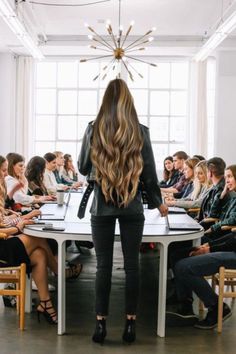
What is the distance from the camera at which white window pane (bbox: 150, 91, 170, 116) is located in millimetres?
10688

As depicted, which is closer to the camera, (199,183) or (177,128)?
(199,183)

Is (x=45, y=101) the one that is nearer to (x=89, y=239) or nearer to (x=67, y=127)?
(x=67, y=127)

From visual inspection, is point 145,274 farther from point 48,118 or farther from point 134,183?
point 48,118

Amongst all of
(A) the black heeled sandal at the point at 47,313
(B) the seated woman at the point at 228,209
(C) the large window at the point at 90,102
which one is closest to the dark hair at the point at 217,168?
(B) the seated woman at the point at 228,209

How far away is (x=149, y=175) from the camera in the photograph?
282cm


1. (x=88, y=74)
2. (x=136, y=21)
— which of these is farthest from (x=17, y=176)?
(x=88, y=74)

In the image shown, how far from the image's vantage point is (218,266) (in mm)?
3139

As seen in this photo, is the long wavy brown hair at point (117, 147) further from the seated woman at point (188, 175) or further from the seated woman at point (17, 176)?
the seated woman at point (188, 175)

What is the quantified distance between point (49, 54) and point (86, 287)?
734cm

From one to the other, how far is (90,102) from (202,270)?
804 cm

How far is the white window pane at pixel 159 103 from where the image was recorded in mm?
10688

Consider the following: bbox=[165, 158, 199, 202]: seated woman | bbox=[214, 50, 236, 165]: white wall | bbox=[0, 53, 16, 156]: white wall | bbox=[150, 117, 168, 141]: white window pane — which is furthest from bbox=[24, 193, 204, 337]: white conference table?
bbox=[150, 117, 168, 141]: white window pane

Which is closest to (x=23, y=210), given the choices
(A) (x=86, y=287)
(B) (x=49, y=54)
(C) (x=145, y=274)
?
(A) (x=86, y=287)

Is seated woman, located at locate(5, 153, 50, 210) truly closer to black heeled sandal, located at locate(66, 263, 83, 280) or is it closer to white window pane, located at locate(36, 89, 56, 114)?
black heeled sandal, located at locate(66, 263, 83, 280)
